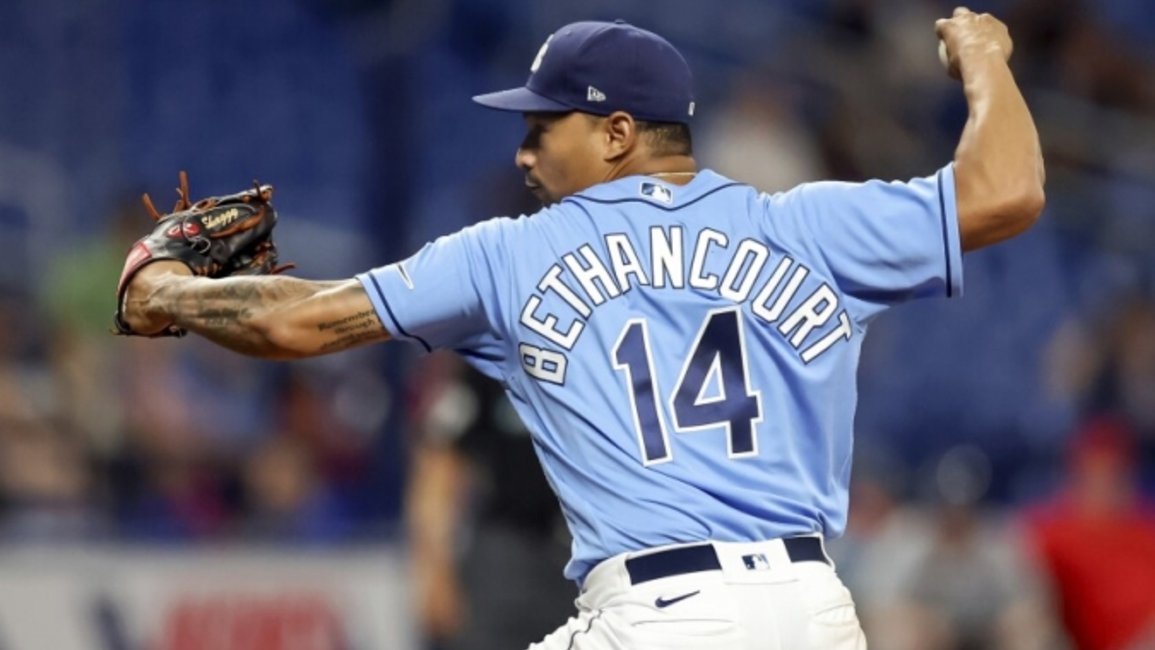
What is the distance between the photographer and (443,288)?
4.48 m

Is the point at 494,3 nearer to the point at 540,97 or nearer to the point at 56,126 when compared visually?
the point at 56,126

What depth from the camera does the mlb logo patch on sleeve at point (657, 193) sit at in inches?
180

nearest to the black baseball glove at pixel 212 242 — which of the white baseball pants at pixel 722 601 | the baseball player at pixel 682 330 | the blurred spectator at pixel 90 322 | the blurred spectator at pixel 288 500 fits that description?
the baseball player at pixel 682 330

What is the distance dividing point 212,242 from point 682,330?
1.07 meters

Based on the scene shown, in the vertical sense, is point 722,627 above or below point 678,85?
below

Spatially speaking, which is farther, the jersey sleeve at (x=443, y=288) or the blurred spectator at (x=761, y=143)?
the blurred spectator at (x=761, y=143)

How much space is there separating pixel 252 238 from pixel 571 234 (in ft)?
2.53

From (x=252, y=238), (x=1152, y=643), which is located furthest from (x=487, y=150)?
(x=252, y=238)

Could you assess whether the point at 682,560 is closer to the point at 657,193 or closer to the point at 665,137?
the point at 657,193

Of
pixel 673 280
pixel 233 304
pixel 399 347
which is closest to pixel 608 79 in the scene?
pixel 673 280

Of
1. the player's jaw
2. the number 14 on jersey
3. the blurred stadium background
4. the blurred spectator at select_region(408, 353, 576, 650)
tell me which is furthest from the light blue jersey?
the blurred stadium background

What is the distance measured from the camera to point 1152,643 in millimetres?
10219

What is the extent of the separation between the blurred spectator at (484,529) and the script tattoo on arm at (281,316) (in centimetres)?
369

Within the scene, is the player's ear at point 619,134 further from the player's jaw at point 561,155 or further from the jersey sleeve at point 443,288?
the jersey sleeve at point 443,288
